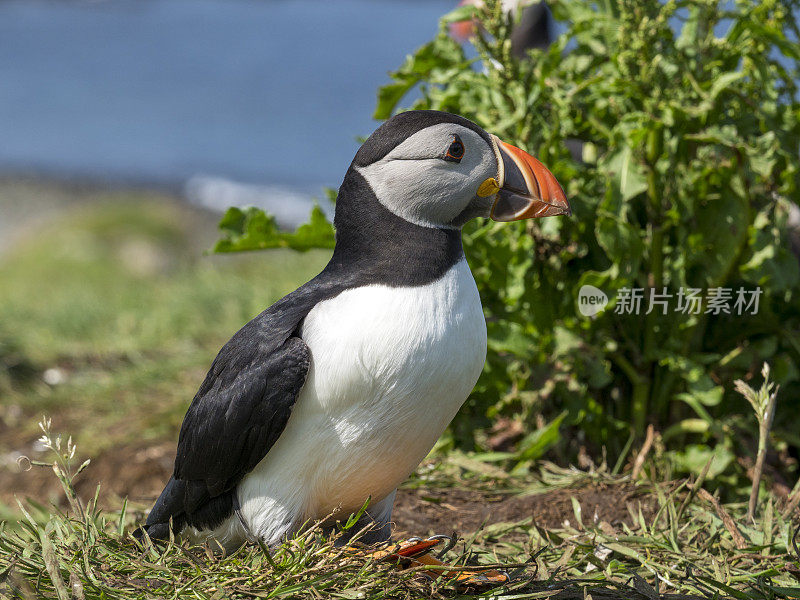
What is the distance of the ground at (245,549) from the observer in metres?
2.53

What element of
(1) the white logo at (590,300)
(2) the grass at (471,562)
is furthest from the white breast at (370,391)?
(1) the white logo at (590,300)

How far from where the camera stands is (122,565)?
264cm

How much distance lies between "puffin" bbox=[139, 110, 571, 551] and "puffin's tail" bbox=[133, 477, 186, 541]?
14 cm

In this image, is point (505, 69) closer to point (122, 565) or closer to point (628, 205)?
point (628, 205)

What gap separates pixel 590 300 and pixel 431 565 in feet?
4.79

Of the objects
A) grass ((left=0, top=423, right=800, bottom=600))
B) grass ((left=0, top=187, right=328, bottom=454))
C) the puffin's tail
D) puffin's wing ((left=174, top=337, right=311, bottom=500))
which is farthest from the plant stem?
grass ((left=0, top=187, right=328, bottom=454))

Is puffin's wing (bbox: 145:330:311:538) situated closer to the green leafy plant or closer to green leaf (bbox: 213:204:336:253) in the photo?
green leaf (bbox: 213:204:336:253)

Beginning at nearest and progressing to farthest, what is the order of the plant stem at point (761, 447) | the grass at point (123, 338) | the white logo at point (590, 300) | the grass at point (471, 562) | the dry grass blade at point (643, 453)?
the grass at point (471, 562) < the plant stem at point (761, 447) < the white logo at point (590, 300) < the dry grass blade at point (643, 453) < the grass at point (123, 338)

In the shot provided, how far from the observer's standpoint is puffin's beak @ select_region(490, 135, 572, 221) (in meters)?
2.67

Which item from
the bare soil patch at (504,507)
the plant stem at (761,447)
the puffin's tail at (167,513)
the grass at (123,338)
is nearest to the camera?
the puffin's tail at (167,513)

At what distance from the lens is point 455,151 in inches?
102

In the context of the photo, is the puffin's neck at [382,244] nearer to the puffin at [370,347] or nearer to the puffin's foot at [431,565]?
the puffin at [370,347]

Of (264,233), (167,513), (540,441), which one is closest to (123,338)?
(264,233)

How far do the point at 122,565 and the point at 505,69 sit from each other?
87.9 inches
